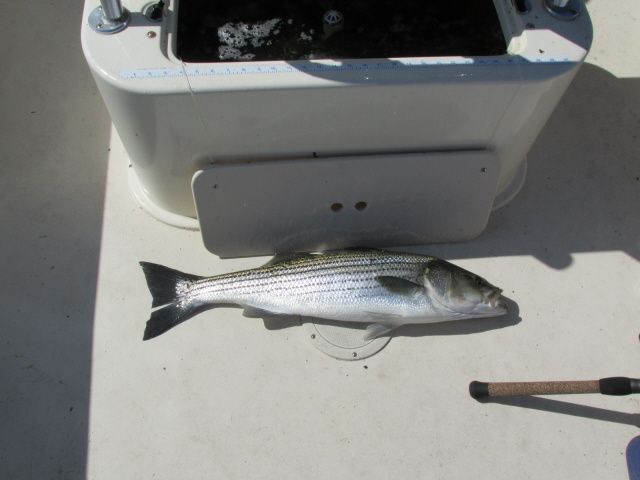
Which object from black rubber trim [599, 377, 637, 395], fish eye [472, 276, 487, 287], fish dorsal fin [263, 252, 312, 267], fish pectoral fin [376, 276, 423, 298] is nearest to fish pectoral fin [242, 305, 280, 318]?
fish dorsal fin [263, 252, 312, 267]

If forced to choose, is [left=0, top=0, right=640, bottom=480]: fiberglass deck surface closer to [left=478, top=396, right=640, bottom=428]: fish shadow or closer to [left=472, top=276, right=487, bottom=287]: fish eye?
[left=478, top=396, right=640, bottom=428]: fish shadow

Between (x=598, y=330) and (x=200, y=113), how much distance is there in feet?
5.79

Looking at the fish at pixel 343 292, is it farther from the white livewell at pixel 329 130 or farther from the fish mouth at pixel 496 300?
the white livewell at pixel 329 130

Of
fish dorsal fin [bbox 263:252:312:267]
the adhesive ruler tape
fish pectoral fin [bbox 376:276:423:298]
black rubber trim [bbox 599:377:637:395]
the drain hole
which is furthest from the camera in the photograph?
fish dorsal fin [bbox 263:252:312:267]

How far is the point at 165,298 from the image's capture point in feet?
7.34

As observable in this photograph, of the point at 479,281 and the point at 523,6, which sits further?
the point at 479,281

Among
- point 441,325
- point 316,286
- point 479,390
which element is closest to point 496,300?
point 441,325

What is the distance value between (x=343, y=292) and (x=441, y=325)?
1.42 feet

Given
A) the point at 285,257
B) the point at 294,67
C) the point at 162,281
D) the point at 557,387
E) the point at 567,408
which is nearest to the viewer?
the point at 294,67

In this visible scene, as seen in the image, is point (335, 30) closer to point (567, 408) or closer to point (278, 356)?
point (278, 356)

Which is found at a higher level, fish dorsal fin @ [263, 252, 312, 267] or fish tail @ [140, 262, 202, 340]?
fish dorsal fin @ [263, 252, 312, 267]

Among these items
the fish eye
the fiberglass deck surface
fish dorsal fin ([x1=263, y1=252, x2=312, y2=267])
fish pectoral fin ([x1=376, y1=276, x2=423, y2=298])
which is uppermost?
the fish eye

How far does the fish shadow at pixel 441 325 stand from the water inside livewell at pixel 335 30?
1.02m

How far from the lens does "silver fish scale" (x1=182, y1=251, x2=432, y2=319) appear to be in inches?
87.3
